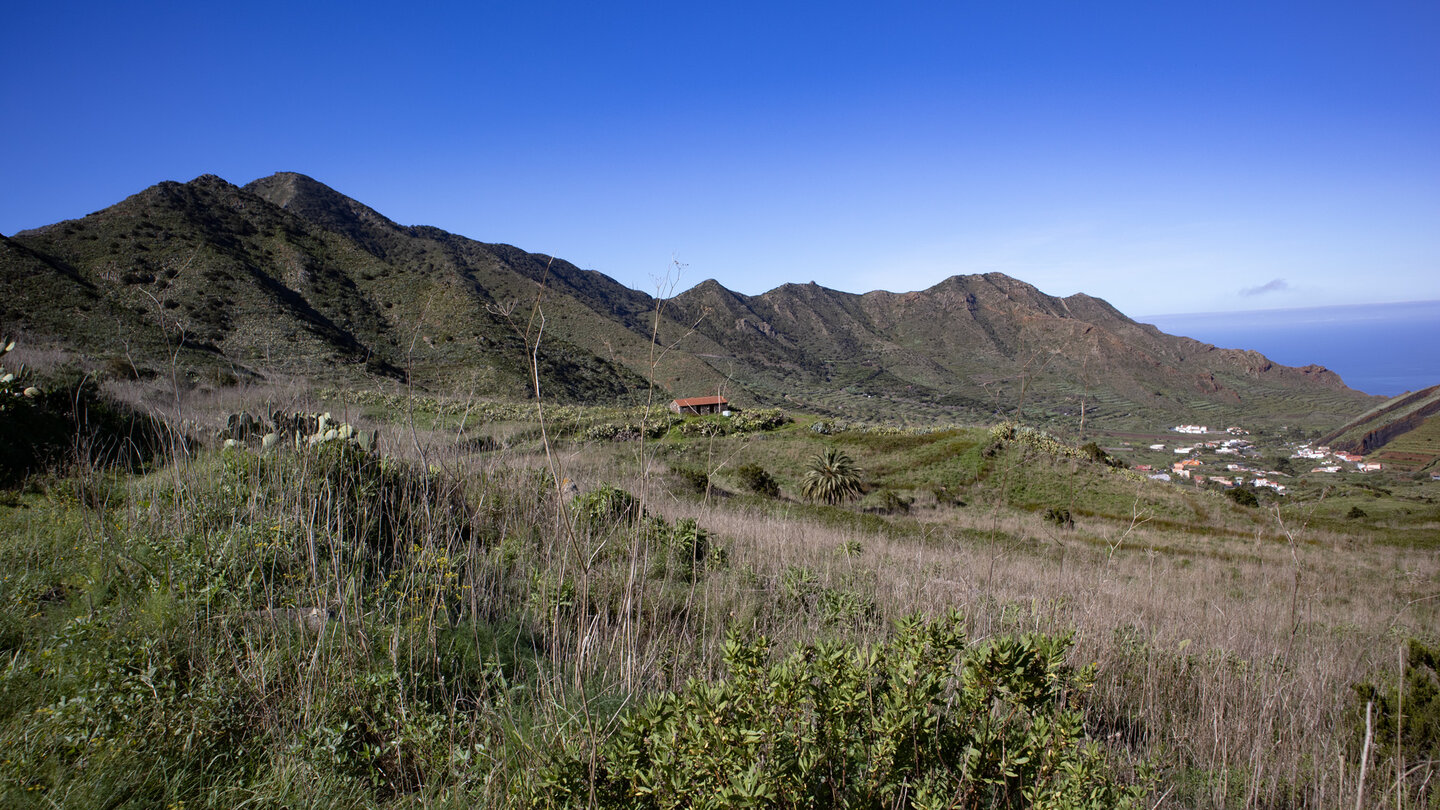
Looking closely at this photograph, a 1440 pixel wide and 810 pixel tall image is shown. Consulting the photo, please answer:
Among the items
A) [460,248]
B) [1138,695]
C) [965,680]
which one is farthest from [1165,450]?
[460,248]

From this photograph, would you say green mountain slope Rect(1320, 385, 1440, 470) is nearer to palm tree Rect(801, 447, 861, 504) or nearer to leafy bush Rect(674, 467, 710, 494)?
palm tree Rect(801, 447, 861, 504)

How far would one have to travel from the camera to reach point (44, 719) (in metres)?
2.21

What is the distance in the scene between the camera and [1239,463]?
1560 inches

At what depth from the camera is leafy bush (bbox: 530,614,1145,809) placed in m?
1.47

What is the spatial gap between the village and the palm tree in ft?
37.6

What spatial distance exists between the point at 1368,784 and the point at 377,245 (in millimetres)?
79401

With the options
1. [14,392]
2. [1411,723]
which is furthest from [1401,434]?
[14,392]

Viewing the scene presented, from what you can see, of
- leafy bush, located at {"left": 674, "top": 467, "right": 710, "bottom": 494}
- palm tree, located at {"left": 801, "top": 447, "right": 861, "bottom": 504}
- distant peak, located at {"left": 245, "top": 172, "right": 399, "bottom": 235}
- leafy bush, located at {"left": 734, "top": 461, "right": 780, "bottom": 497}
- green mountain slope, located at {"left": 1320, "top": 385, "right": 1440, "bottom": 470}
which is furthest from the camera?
distant peak, located at {"left": 245, "top": 172, "right": 399, "bottom": 235}

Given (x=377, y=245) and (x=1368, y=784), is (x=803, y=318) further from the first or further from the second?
(x=1368, y=784)

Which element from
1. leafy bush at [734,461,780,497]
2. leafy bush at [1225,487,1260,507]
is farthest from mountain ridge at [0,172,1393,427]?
leafy bush at [1225,487,1260,507]

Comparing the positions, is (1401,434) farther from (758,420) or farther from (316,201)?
(316,201)

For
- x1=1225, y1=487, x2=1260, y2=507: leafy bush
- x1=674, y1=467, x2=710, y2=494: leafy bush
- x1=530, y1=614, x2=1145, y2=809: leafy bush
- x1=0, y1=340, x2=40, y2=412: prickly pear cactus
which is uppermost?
x1=0, y1=340, x2=40, y2=412: prickly pear cactus

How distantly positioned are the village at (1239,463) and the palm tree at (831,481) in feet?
37.6

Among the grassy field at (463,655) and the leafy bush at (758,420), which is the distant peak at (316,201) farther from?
the grassy field at (463,655)
